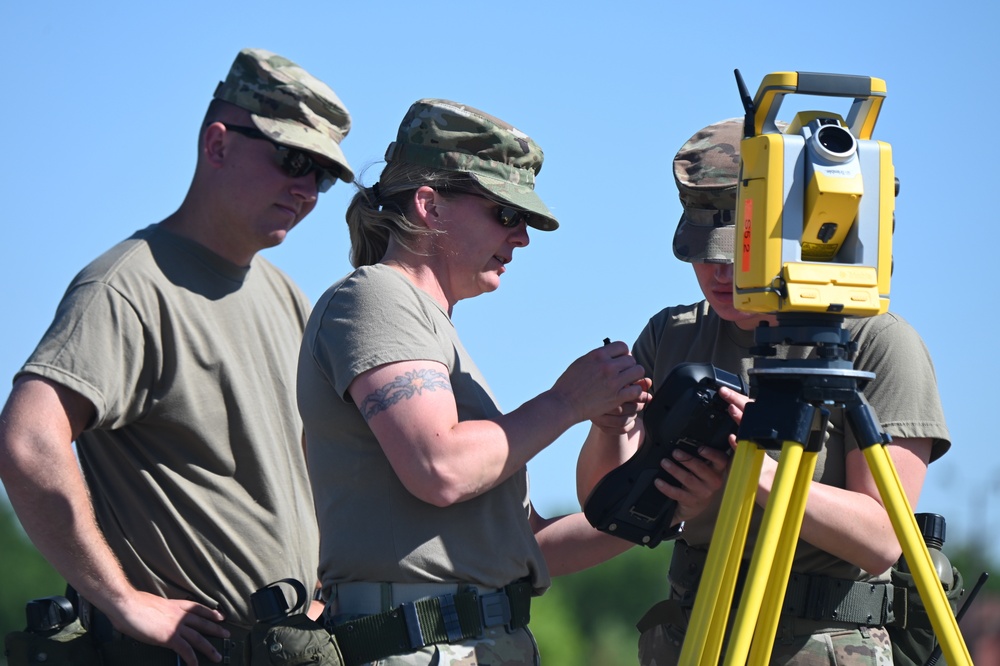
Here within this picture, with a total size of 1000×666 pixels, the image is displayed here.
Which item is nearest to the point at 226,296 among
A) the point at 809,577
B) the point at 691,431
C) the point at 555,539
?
the point at 555,539

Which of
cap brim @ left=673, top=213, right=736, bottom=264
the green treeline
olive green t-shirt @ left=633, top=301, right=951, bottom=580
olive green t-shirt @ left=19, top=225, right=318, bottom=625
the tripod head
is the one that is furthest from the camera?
the green treeline

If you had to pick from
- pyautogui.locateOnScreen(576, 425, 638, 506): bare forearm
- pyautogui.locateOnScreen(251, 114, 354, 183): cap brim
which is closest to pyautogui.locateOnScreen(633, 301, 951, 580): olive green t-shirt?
pyautogui.locateOnScreen(576, 425, 638, 506): bare forearm

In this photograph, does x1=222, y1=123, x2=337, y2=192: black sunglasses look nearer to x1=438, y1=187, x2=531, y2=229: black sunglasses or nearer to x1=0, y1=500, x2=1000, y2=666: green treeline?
x1=438, y1=187, x2=531, y2=229: black sunglasses

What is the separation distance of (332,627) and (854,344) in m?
1.38

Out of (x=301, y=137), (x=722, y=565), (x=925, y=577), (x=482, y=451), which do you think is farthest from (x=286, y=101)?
(x=925, y=577)

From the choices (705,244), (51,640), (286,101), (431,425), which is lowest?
(51,640)

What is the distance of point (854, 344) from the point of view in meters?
2.69

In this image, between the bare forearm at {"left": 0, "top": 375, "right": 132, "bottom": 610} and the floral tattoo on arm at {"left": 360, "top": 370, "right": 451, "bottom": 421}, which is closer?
the floral tattoo on arm at {"left": 360, "top": 370, "right": 451, "bottom": 421}

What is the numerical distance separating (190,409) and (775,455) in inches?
66.0

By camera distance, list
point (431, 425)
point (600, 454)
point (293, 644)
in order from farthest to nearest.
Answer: point (600, 454) → point (293, 644) → point (431, 425)

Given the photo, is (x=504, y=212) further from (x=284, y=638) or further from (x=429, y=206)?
(x=284, y=638)

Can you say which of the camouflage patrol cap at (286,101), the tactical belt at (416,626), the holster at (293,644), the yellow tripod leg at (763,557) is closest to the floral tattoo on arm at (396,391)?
the tactical belt at (416,626)

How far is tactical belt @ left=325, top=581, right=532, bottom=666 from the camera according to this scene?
2.88 m

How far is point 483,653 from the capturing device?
116 inches
